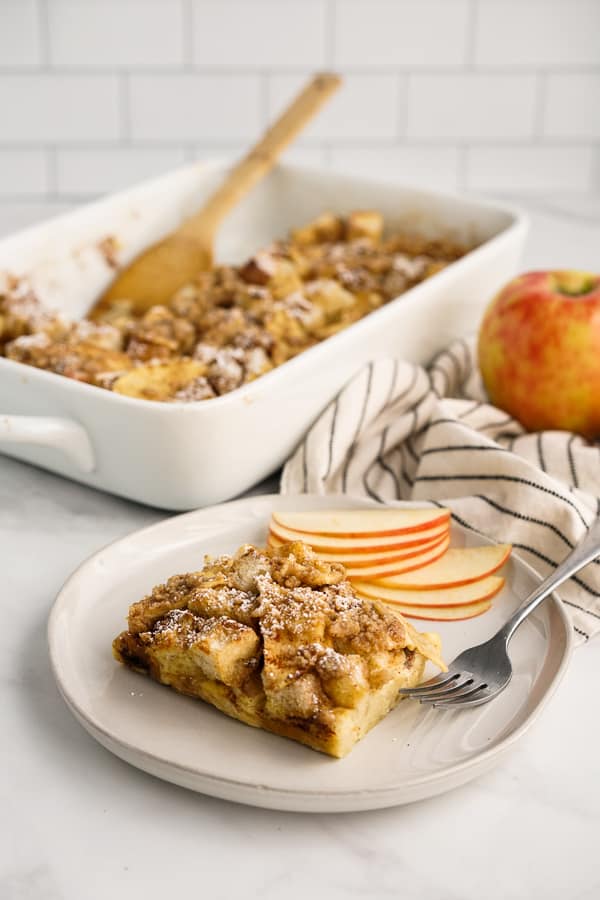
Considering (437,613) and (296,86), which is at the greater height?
(296,86)

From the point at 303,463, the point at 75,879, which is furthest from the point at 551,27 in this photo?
the point at 75,879

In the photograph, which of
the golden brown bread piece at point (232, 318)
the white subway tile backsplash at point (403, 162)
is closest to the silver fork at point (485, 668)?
the golden brown bread piece at point (232, 318)

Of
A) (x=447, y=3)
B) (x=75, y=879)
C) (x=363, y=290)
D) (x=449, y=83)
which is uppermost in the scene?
(x=447, y=3)

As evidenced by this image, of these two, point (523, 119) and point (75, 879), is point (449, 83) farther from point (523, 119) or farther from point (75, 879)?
point (75, 879)

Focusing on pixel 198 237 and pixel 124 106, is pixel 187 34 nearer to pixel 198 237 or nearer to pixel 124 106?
pixel 124 106

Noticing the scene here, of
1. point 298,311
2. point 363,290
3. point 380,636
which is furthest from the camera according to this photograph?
point 363,290

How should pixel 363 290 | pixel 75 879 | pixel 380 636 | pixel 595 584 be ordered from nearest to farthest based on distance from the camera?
pixel 75 879 < pixel 380 636 < pixel 595 584 < pixel 363 290

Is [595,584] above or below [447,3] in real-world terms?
below

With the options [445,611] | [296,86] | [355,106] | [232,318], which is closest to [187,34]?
[296,86]
